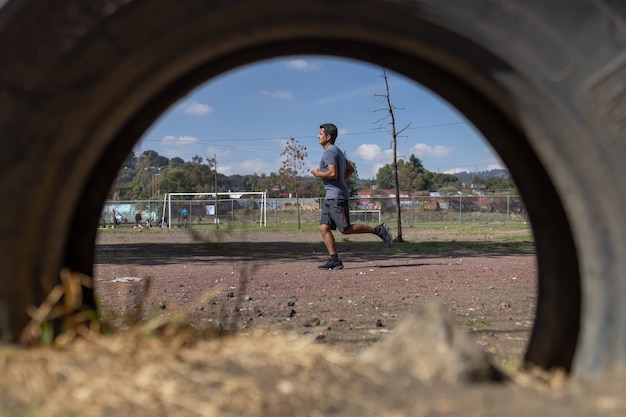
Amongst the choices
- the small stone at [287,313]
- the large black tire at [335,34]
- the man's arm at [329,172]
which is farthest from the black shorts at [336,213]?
the large black tire at [335,34]

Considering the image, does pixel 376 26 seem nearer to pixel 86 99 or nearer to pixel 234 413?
pixel 86 99

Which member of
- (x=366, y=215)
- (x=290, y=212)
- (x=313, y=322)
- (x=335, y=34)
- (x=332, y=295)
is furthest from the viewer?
(x=290, y=212)

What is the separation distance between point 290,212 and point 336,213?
1554 inches

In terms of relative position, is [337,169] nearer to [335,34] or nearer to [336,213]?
[336,213]

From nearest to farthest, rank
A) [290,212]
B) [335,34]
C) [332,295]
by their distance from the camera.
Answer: [335,34] < [332,295] < [290,212]

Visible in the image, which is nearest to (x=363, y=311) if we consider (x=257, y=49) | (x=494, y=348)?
(x=494, y=348)

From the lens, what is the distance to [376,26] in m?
1.69

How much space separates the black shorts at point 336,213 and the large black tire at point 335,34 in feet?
22.4

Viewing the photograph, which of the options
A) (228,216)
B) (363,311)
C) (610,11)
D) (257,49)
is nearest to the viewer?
(610,11)

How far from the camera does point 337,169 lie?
850 centimetres

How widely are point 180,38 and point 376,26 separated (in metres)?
0.53

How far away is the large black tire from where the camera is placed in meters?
1.65

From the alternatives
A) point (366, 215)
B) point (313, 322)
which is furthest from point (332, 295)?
point (366, 215)

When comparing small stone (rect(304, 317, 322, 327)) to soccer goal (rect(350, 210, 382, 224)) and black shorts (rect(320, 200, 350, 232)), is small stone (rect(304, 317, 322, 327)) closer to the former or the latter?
black shorts (rect(320, 200, 350, 232))
